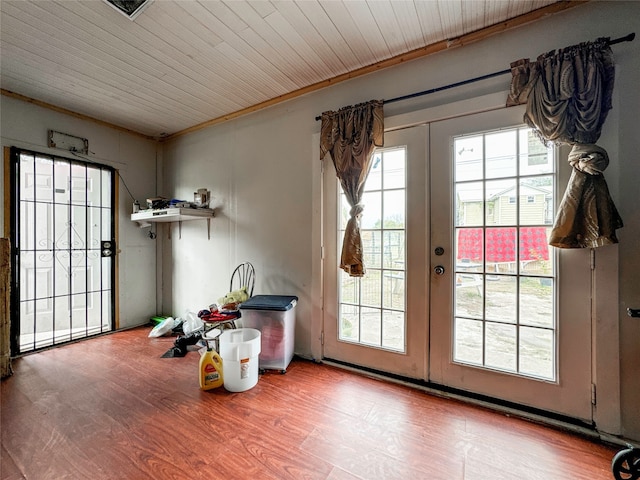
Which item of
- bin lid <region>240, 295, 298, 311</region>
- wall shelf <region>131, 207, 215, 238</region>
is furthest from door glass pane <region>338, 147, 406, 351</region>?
wall shelf <region>131, 207, 215, 238</region>

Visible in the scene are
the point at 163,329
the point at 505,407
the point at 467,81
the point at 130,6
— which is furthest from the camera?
the point at 163,329

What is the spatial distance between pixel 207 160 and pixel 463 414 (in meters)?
3.51

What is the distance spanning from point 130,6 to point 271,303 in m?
2.22

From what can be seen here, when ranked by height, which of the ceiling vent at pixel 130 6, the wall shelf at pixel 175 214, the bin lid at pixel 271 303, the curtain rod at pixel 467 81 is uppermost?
the ceiling vent at pixel 130 6

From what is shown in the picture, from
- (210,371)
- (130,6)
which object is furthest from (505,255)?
(130,6)

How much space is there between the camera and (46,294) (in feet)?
9.18

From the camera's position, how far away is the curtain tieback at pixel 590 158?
1.39 meters

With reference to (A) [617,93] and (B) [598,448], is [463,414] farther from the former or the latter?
(A) [617,93]

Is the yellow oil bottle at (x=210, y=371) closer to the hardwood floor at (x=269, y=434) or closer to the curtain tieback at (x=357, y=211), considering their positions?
the hardwood floor at (x=269, y=434)

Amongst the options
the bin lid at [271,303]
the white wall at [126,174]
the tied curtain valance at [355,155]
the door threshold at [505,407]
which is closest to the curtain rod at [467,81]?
the tied curtain valance at [355,155]

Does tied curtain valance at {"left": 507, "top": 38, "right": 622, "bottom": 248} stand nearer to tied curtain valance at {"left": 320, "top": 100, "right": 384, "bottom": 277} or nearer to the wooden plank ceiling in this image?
the wooden plank ceiling

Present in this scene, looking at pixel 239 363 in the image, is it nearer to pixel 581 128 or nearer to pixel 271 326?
pixel 271 326

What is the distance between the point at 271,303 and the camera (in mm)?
2232

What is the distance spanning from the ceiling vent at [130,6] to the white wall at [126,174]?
1972 mm
